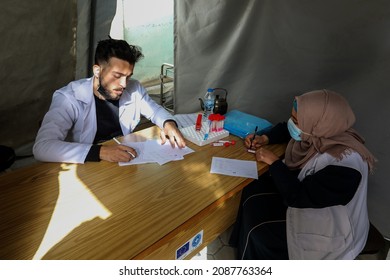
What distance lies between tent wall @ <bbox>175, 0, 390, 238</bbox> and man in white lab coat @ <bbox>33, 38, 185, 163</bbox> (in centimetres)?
87

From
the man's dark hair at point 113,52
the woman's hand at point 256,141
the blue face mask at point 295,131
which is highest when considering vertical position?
the man's dark hair at point 113,52

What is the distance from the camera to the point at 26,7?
7.47 feet

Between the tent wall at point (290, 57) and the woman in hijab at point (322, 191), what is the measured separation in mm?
618

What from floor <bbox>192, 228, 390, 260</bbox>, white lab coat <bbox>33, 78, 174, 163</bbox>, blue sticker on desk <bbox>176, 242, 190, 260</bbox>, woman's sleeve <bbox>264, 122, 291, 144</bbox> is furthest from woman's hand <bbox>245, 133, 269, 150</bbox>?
floor <bbox>192, 228, 390, 260</bbox>

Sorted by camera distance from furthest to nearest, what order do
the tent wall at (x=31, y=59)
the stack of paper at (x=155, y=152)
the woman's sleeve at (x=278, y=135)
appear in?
1. the tent wall at (x=31, y=59)
2. the woman's sleeve at (x=278, y=135)
3. the stack of paper at (x=155, y=152)

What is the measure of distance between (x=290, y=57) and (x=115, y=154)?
1469 mm

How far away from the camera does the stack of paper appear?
134 centimetres

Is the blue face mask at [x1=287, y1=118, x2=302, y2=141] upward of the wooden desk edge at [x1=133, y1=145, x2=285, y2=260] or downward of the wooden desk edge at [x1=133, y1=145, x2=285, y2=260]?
upward

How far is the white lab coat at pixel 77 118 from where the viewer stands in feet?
4.16

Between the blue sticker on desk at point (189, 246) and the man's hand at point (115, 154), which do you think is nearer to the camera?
the blue sticker on desk at point (189, 246)

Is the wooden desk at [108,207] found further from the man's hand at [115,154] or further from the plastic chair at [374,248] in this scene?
the plastic chair at [374,248]

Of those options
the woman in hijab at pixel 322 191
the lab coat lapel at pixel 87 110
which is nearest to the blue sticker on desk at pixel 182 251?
the woman in hijab at pixel 322 191

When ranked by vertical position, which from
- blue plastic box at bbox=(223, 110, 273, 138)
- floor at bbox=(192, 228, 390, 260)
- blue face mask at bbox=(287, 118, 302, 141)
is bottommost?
floor at bbox=(192, 228, 390, 260)

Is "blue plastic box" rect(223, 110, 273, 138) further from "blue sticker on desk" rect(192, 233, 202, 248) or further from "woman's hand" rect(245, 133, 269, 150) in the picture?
"blue sticker on desk" rect(192, 233, 202, 248)
